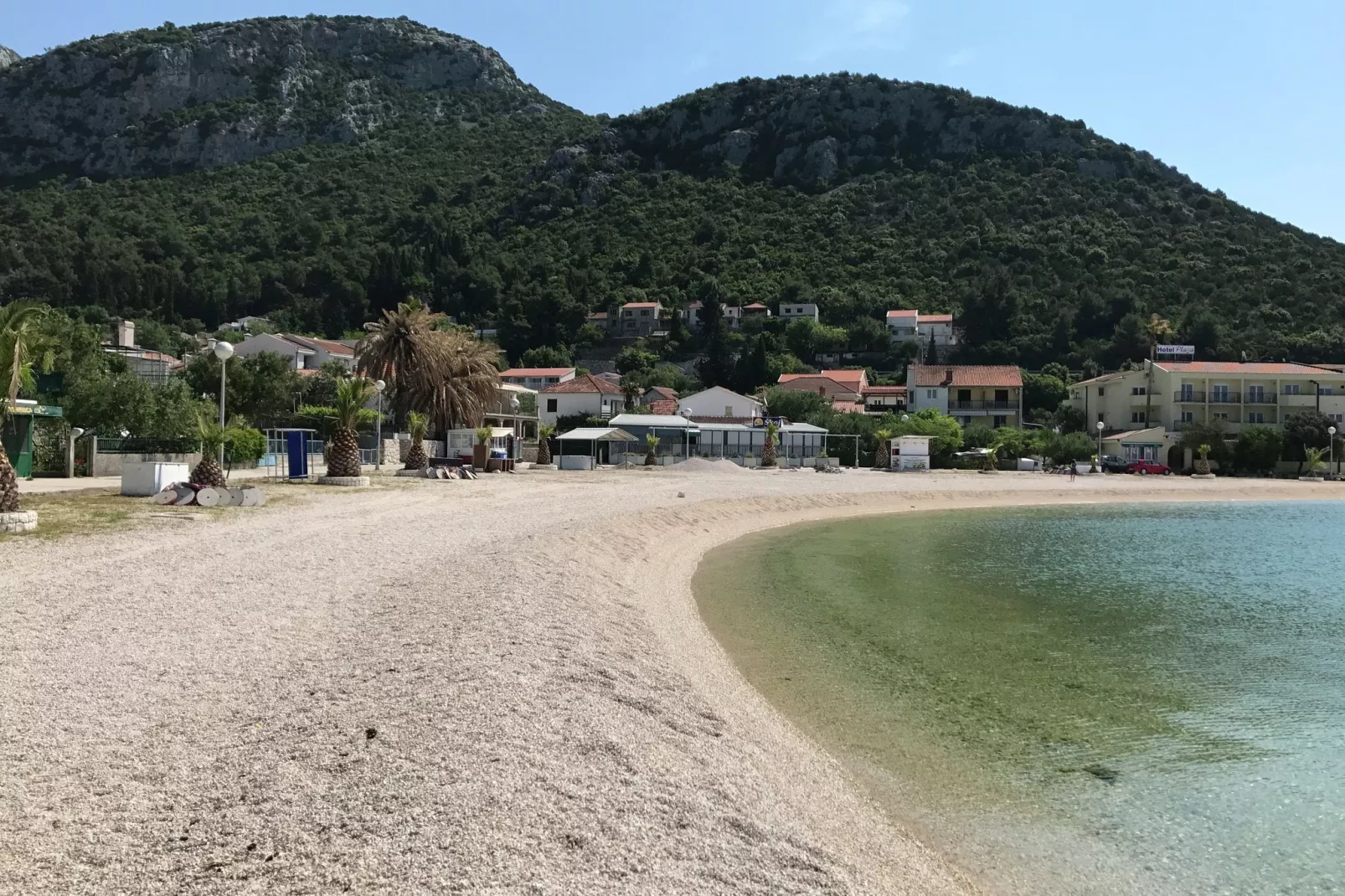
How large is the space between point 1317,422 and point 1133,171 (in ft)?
256

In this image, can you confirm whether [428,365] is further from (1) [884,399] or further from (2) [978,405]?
(2) [978,405]

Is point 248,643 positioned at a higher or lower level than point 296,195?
lower

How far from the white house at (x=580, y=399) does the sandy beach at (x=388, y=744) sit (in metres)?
59.7

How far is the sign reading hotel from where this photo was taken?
73000mm

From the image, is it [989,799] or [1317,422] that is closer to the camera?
[989,799]

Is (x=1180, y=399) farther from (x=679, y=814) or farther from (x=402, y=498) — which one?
(x=679, y=814)

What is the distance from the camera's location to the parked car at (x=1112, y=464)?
57125 millimetres

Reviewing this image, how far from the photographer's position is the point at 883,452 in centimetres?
5544

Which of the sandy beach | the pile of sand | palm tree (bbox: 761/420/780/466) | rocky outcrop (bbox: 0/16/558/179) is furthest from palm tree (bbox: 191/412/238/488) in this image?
rocky outcrop (bbox: 0/16/558/179)

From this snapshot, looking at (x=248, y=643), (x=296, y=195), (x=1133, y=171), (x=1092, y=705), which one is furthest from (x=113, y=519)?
(x=1133, y=171)

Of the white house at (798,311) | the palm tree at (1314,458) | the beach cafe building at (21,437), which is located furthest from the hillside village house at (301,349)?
the palm tree at (1314,458)

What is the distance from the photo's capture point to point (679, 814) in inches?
186

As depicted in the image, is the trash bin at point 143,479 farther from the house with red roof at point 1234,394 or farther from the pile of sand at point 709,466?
the house with red roof at point 1234,394

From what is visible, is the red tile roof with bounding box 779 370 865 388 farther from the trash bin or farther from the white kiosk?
the trash bin
